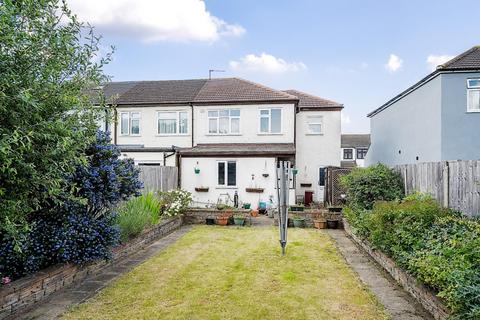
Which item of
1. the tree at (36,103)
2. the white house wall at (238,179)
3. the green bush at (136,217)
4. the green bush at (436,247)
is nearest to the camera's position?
the tree at (36,103)

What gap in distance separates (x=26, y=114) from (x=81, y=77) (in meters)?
1.56

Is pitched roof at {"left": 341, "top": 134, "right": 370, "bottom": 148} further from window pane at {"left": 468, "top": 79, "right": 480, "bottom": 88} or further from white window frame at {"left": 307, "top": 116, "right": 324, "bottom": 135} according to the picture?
window pane at {"left": 468, "top": 79, "right": 480, "bottom": 88}

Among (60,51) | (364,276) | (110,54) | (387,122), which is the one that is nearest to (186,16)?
(110,54)

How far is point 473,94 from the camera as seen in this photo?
15.3 metres

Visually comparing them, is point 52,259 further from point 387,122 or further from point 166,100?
point 387,122

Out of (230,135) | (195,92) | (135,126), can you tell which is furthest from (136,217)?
(195,92)

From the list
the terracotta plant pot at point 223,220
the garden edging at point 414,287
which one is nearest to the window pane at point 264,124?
the terracotta plant pot at point 223,220

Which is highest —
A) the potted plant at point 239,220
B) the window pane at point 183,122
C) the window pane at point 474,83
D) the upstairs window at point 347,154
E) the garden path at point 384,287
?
the window pane at point 474,83

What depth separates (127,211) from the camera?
9.25 meters

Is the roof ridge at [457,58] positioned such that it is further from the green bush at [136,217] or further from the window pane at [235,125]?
the green bush at [136,217]

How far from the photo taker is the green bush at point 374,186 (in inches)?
429

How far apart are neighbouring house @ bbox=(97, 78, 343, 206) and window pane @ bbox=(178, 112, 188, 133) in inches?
2.3

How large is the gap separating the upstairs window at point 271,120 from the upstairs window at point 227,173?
305 centimetres

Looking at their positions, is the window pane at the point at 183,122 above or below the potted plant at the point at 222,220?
above
